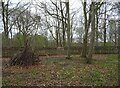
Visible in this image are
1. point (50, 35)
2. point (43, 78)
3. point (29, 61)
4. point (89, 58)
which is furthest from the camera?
point (50, 35)

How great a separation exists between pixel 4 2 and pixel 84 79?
66.5ft

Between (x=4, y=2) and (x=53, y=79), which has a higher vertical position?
(x=4, y=2)

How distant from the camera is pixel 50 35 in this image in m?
40.7

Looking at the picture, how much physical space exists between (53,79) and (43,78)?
0.44 meters

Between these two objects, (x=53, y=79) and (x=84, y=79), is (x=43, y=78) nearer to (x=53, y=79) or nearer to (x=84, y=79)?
(x=53, y=79)

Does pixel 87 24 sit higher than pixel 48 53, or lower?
higher

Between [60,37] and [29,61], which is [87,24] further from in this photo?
[60,37]

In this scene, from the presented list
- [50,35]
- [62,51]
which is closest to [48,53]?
[62,51]

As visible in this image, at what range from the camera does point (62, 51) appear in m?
26.6

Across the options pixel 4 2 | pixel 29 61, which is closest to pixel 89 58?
pixel 29 61

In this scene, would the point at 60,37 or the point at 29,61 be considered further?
the point at 60,37

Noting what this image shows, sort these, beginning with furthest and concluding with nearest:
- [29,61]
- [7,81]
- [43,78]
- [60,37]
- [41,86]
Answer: [60,37], [29,61], [43,78], [7,81], [41,86]

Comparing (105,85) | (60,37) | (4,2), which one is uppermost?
(4,2)

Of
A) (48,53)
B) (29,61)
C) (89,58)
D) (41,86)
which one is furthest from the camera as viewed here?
(48,53)
